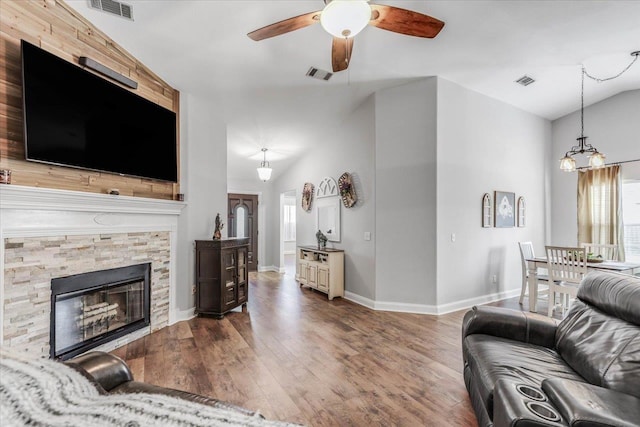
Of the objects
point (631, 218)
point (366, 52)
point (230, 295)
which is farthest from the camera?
point (631, 218)

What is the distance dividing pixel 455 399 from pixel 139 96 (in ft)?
13.6

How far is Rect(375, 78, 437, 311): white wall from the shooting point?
416 centimetres

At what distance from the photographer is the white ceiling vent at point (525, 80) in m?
4.27

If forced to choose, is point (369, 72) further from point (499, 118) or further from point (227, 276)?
point (227, 276)

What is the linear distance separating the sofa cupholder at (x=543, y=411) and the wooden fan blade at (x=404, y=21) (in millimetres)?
2298

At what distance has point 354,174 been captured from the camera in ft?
16.3

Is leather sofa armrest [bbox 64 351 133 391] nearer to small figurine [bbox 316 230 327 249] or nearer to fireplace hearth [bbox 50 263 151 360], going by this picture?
fireplace hearth [bbox 50 263 151 360]

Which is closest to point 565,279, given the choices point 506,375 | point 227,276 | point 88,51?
point 506,375

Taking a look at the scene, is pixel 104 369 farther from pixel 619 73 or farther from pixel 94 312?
pixel 619 73

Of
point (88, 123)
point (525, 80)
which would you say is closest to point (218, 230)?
point (88, 123)

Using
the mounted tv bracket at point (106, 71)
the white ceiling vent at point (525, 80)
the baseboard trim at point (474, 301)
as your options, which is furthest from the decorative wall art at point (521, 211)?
the mounted tv bracket at point (106, 71)

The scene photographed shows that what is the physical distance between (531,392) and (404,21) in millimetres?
2356

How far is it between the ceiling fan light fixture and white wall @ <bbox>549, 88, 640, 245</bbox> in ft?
18.3

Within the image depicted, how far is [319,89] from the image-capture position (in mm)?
Answer: 4281
